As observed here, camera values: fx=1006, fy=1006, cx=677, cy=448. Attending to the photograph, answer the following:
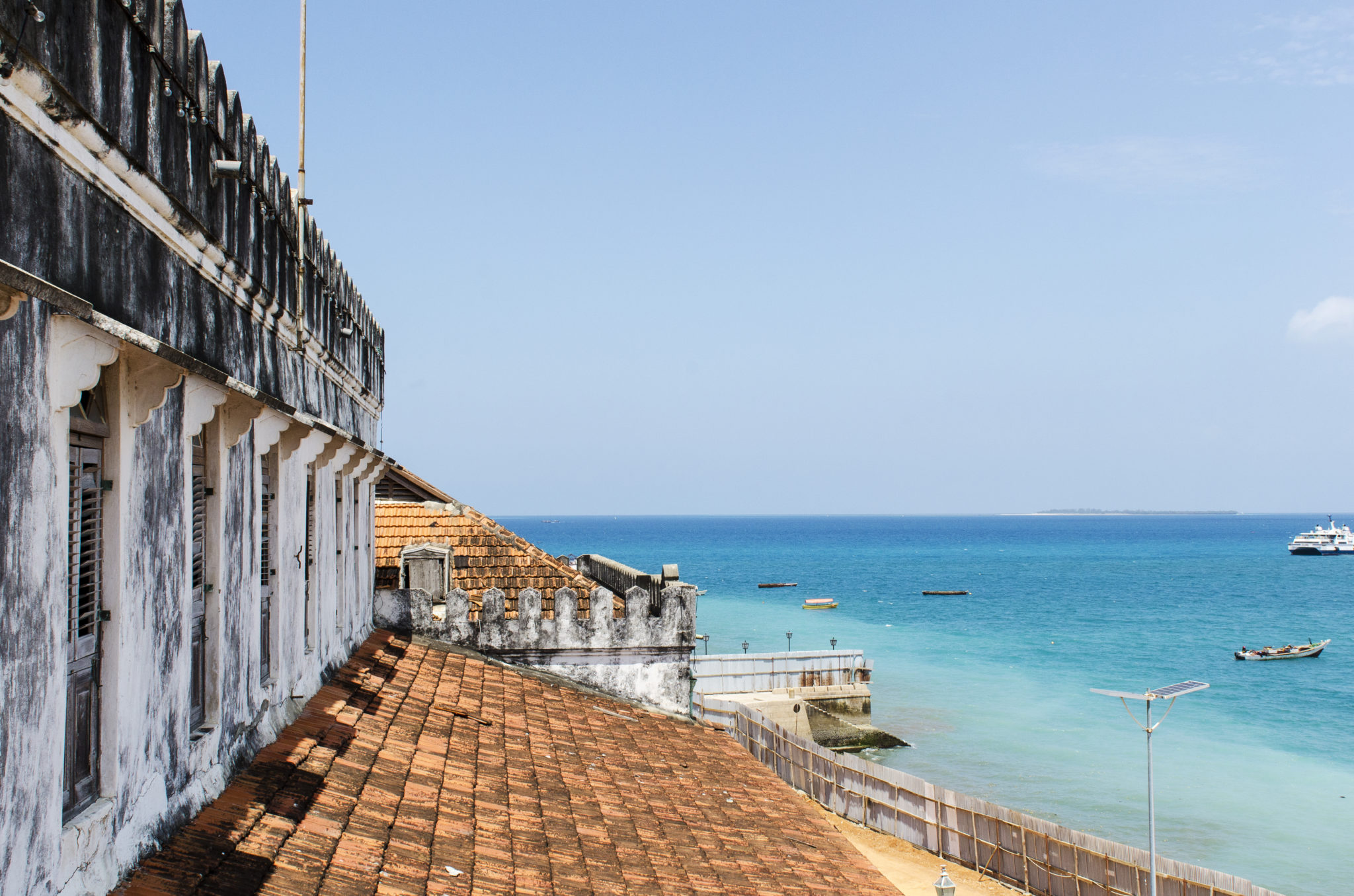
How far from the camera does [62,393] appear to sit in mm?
4445

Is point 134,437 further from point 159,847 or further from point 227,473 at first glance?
point 159,847

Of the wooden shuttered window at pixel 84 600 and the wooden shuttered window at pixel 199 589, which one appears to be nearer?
the wooden shuttered window at pixel 84 600

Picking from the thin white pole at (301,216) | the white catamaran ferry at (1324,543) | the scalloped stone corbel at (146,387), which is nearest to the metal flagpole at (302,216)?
the thin white pole at (301,216)

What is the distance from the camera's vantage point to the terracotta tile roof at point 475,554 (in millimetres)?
18203

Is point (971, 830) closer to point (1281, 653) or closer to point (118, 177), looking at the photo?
point (118, 177)

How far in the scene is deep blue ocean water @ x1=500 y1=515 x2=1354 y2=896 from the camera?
Answer: 117ft

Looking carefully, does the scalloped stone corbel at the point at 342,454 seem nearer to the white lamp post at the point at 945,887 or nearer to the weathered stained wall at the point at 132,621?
the weathered stained wall at the point at 132,621

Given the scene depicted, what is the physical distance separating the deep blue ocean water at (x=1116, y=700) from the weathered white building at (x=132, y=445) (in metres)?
31.8

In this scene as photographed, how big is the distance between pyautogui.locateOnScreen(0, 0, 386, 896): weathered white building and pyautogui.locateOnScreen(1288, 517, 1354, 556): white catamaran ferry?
8049 inches

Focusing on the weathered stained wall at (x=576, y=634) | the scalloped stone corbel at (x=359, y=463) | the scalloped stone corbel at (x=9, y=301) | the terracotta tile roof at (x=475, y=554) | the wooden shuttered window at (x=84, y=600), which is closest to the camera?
the scalloped stone corbel at (x=9, y=301)

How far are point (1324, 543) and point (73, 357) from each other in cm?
20892

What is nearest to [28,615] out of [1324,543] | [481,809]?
[481,809]

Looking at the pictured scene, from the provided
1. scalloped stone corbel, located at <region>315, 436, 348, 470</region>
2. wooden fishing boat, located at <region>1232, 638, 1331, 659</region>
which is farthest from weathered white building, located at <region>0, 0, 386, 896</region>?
wooden fishing boat, located at <region>1232, 638, 1331, 659</region>

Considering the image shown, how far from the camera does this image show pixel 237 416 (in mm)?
7164
